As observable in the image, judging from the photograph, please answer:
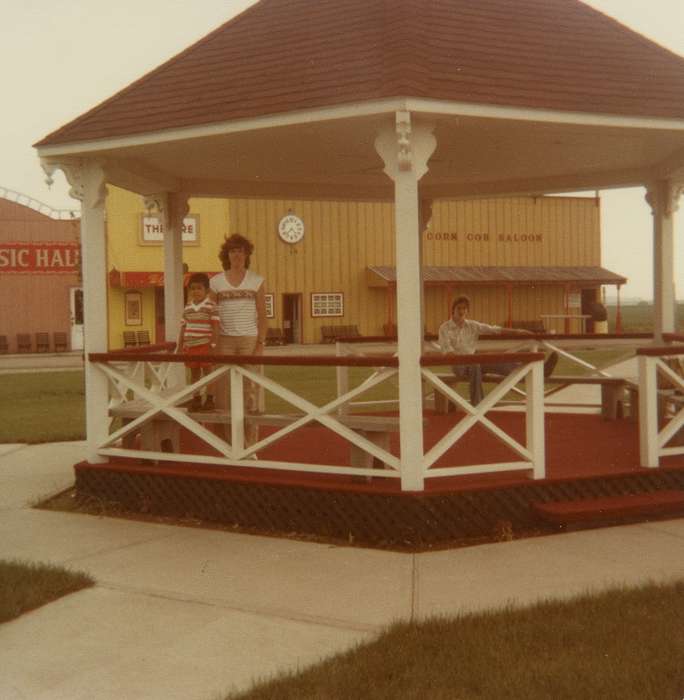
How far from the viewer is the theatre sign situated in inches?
1607

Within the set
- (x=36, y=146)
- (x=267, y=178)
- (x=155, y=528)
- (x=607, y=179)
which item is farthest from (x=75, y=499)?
(x=607, y=179)

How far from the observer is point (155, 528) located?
24.9 ft

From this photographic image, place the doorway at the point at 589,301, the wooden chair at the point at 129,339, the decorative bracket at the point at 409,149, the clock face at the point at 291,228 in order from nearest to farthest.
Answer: the decorative bracket at the point at 409,149, the wooden chair at the point at 129,339, the clock face at the point at 291,228, the doorway at the point at 589,301

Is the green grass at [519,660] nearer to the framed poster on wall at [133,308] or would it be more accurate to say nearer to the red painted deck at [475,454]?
the red painted deck at [475,454]

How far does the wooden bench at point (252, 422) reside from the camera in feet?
23.8

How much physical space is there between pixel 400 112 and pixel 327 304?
36.7 m

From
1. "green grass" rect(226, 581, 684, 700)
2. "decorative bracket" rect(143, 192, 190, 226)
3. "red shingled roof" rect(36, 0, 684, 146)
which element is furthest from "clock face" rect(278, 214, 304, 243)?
"green grass" rect(226, 581, 684, 700)

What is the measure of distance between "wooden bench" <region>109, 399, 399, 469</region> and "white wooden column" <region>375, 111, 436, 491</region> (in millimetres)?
192

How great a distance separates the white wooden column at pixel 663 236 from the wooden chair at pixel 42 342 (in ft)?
114

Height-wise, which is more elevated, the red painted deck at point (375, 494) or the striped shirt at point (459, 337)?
the striped shirt at point (459, 337)

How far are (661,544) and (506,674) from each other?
9.32 feet

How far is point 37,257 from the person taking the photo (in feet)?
135

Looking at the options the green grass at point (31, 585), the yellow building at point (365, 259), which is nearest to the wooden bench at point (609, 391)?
the green grass at point (31, 585)

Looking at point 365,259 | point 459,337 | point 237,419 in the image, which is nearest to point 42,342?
point 365,259
